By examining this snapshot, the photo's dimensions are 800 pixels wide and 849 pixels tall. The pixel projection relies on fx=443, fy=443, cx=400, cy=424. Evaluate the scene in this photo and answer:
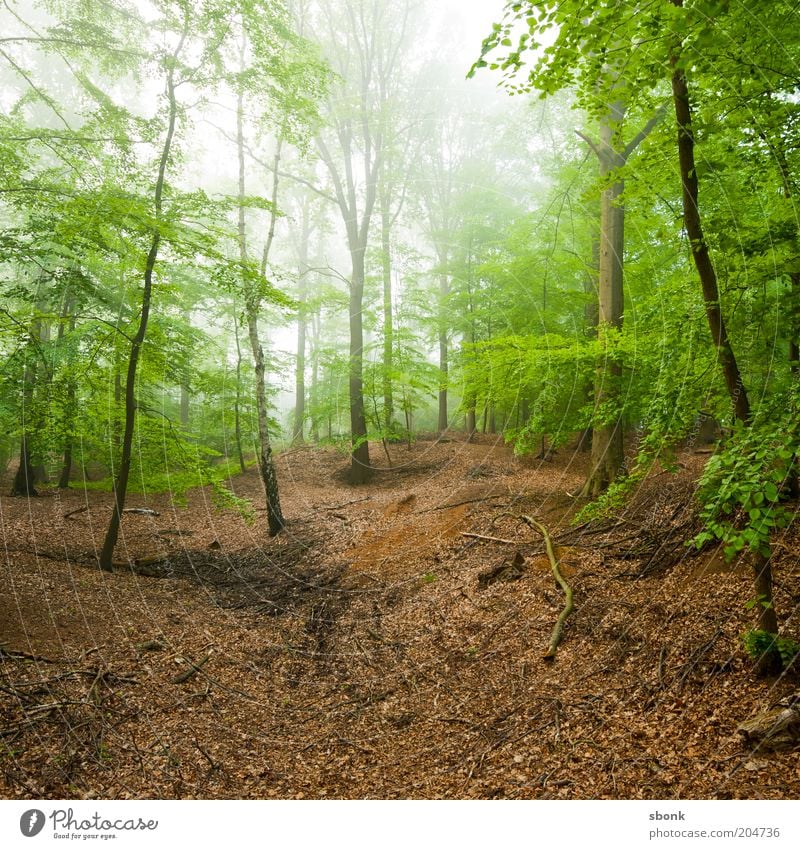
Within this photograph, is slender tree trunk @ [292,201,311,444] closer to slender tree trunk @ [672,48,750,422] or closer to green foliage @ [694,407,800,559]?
slender tree trunk @ [672,48,750,422]

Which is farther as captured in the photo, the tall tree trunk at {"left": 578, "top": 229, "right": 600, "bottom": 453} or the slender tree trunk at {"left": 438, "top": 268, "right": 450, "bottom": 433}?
the slender tree trunk at {"left": 438, "top": 268, "right": 450, "bottom": 433}

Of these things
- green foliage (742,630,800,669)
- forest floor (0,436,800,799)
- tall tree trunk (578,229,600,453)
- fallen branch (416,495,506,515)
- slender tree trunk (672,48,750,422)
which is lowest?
forest floor (0,436,800,799)

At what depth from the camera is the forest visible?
2.95 metres

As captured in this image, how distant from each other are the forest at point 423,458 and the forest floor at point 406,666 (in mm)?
33

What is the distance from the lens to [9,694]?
3.65 m

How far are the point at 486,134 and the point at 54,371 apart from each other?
567 inches

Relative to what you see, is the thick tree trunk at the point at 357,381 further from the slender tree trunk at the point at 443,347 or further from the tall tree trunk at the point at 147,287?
the tall tree trunk at the point at 147,287

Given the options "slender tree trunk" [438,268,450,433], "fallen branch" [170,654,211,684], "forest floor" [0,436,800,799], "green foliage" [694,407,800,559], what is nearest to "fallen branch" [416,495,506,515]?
"forest floor" [0,436,800,799]

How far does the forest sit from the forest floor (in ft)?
0.11

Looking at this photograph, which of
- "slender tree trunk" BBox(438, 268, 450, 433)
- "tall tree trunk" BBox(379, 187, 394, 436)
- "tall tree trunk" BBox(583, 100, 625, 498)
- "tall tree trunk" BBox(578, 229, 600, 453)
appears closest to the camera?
"tall tree trunk" BBox(583, 100, 625, 498)

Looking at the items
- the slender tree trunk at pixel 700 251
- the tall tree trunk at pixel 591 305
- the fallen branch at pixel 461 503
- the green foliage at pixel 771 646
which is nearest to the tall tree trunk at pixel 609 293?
the tall tree trunk at pixel 591 305

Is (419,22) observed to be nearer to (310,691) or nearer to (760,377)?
(760,377)

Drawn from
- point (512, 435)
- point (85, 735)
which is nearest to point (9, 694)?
point (85, 735)

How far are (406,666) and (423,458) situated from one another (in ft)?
30.5
